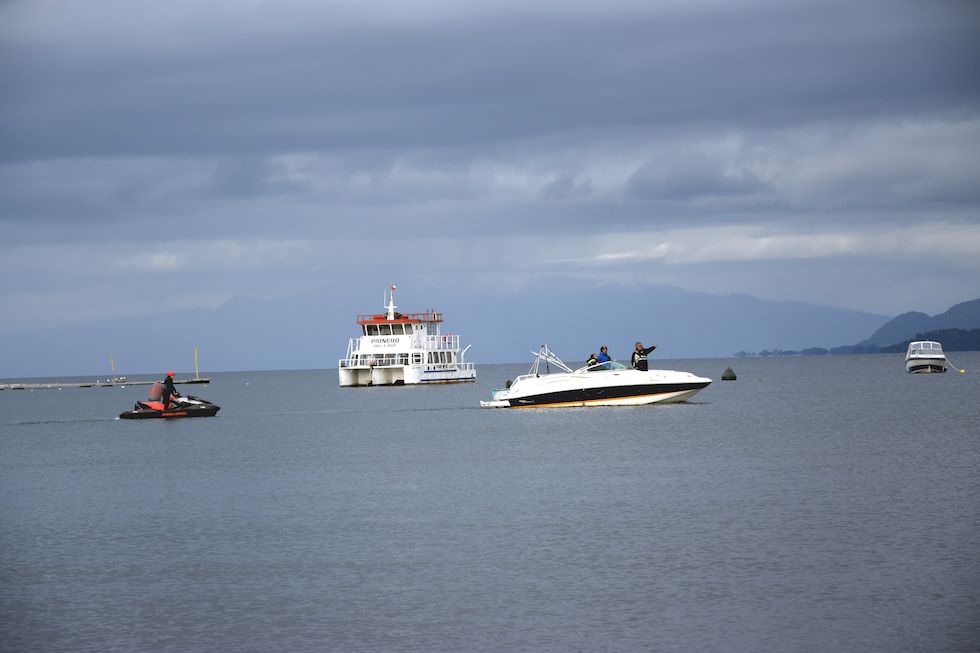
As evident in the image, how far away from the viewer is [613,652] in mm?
18047

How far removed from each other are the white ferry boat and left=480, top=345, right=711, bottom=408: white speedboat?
6364cm

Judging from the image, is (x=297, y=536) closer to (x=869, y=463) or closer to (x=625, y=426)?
(x=869, y=463)

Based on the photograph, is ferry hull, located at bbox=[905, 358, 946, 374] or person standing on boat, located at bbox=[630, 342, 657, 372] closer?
person standing on boat, located at bbox=[630, 342, 657, 372]

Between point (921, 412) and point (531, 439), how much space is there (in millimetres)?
28497

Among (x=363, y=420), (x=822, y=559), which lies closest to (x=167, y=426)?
(x=363, y=420)

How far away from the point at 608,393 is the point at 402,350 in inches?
2692

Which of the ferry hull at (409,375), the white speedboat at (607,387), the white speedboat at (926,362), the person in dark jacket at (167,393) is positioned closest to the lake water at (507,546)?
the white speedboat at (607,387)

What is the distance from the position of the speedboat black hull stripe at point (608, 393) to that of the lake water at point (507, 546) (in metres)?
12.4

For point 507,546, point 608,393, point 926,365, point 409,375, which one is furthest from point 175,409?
point 926,365

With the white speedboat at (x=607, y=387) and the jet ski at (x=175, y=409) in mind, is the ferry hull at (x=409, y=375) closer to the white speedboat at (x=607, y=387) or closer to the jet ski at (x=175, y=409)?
the jet ski at (x=175, y=409)

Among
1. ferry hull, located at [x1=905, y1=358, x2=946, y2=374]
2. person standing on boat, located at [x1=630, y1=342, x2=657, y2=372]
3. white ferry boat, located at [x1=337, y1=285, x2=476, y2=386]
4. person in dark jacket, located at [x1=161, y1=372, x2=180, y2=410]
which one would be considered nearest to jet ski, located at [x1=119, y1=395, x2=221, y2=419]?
person in dark jacket, located at [x1=161, y1=372, x2=180, y2=410]

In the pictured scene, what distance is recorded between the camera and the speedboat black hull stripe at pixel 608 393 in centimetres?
6756

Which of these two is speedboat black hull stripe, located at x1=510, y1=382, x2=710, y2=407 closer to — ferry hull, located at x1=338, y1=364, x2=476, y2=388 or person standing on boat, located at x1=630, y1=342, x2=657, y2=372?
person standing on boat, located at x1=630, y1=342, x2=657, y2=372

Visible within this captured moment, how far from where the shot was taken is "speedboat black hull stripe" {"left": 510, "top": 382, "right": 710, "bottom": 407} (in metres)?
67.6
